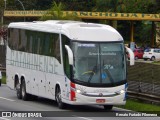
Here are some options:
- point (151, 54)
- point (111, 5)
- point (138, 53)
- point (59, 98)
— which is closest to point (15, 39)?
point (59, 98)


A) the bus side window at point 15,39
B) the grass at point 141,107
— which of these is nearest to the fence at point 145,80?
the grass at point 141,107

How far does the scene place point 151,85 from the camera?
29.2 metres

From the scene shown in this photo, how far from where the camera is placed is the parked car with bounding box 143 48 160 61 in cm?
8238

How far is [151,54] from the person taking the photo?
82500 mm

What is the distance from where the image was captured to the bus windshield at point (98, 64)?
2447 cm

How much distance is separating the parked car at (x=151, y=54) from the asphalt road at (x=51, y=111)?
53.1 m

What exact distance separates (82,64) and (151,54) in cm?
5855

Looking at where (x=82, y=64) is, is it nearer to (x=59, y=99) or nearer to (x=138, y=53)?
(x=59, y=99)

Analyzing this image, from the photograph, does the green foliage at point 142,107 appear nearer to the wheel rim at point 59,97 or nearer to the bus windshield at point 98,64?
the bus windshield at point 98,64

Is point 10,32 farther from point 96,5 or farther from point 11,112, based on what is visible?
point 96,5

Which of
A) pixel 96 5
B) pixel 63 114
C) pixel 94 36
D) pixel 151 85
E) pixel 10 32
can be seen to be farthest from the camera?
pixel 96 5

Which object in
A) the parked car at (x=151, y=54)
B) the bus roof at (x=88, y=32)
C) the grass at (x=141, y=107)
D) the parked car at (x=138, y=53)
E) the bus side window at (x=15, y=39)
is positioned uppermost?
the bus roof at (x=88, y=32)

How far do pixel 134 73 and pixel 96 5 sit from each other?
301 ft

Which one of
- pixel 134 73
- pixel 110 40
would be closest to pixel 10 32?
pixel 134 73
